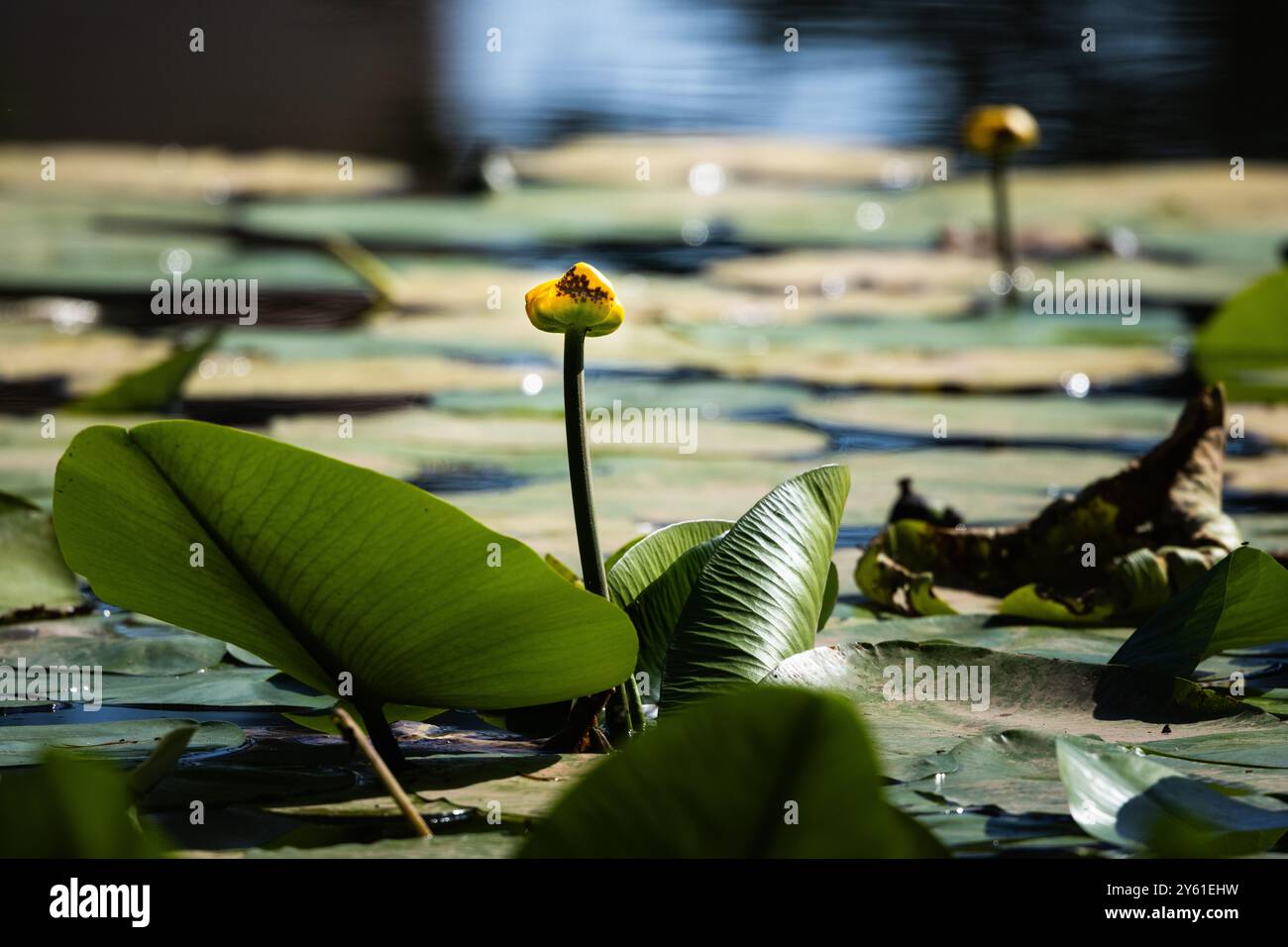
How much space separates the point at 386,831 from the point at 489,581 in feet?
0.45

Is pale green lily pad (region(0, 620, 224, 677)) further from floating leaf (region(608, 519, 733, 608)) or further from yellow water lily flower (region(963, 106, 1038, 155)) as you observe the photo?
yellow water lily flower (region(963, 106, 1038, 155))

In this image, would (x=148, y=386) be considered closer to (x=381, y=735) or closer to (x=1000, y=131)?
(x=381, y=735)

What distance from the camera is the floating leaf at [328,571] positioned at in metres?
0.71

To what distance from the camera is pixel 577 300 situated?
2.54 feet

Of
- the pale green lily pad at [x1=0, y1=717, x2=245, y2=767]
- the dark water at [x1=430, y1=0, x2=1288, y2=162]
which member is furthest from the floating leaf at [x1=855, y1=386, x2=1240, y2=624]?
the dark water at [x1=430, y1=0, x2=1288, y2=162]

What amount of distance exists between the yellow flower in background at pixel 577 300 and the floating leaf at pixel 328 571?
135 mm

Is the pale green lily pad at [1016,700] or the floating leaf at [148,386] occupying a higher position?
the floating leaf at [148,386]

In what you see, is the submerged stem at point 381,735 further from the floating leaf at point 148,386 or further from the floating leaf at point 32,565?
the floating leaf at point 148,386

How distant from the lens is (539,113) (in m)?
8.21

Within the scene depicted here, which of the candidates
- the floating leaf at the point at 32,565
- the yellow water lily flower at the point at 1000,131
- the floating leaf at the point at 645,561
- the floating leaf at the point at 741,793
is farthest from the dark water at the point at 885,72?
the floating leaf at the point at 741,793

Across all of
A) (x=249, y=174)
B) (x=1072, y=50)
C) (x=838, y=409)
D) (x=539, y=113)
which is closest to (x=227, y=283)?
(x=838, y=409)

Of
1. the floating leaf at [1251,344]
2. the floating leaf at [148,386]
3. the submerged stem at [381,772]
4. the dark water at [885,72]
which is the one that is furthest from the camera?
the dark water at [885,72]

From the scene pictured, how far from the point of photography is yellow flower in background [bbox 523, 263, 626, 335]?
30.4 inches
